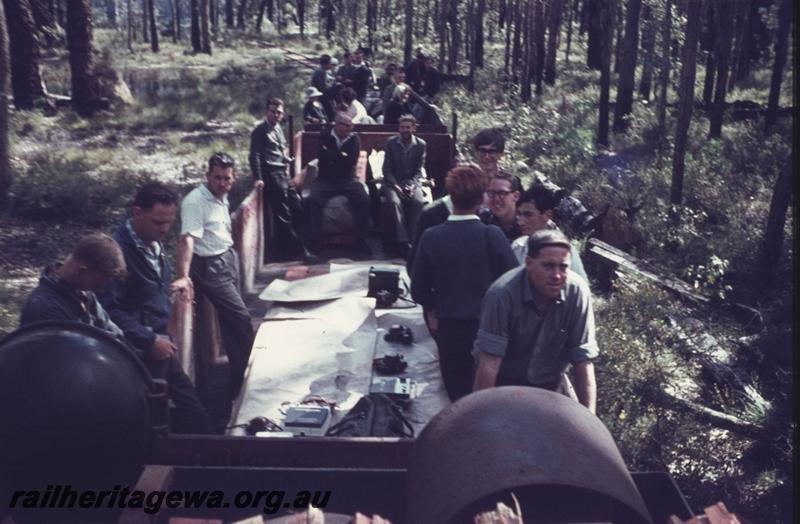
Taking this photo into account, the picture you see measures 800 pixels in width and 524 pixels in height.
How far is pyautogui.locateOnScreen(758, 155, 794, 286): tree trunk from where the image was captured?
1320 cm

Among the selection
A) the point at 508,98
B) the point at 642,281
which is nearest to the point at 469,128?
the point at 508,98

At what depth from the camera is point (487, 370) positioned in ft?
15.3

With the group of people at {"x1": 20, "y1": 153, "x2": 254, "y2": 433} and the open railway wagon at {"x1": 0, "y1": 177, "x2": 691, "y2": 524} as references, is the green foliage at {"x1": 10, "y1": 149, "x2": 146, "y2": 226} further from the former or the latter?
the open railway wagon at {"x1": 0, "y1": 177, "x2": 691, "y2": 524}

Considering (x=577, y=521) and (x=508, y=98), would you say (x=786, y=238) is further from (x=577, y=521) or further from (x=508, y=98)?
(x=508, y=98)

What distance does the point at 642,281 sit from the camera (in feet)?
39.1

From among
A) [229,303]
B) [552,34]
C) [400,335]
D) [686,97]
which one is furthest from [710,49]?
[229,303]

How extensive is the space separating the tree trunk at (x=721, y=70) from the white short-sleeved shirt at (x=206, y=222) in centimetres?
1811

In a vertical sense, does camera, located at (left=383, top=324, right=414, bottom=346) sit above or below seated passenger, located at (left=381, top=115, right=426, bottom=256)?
Result: below

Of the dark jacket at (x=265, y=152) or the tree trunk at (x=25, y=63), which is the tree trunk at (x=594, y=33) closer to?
the tree trunk at (x=25, y=63)

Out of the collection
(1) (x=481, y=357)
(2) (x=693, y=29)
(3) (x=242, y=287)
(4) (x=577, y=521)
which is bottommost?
(3) (x=242, y=287)

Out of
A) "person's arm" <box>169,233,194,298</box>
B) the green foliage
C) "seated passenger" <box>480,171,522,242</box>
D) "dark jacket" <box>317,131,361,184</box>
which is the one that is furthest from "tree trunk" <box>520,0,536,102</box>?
"person's arm" <box>169,233,194,298</box>

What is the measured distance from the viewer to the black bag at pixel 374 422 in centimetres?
525

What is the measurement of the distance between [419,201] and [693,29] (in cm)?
800

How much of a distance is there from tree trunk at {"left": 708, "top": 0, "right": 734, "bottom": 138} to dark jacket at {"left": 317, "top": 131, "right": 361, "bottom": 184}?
14.1 m
